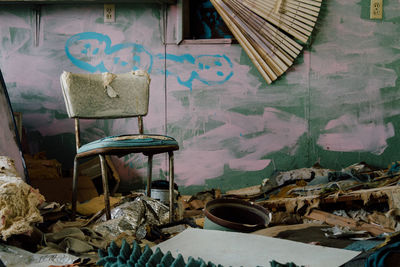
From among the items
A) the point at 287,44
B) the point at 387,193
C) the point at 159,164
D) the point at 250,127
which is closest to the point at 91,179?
the point at 159,164

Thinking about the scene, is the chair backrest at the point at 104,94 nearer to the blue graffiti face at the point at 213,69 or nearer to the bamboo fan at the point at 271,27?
the blue graffiti face at the point at 213,69

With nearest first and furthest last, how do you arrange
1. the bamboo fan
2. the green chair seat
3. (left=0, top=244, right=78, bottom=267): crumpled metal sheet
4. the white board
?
the white board → (left=0, top=244, right=78, bottom=267): crumpled metal sheet → the green chair seat → the bamboo fan

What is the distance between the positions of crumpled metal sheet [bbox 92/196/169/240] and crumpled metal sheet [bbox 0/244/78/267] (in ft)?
1.29

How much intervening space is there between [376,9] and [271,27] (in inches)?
35.6

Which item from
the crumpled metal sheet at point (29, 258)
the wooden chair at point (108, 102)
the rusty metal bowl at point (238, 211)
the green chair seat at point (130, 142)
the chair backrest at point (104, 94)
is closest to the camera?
the crumpled metal sheet at point (29, 258)

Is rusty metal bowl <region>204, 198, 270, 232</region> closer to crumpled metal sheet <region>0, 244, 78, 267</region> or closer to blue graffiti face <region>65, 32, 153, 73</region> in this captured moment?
crumpled metal sheet <region>0, 244, 78, 267</region>

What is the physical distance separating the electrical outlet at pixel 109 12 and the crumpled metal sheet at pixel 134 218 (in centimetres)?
197

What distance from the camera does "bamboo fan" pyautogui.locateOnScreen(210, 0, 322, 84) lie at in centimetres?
348

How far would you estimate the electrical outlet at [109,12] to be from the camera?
12.2 feet

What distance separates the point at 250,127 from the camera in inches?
143

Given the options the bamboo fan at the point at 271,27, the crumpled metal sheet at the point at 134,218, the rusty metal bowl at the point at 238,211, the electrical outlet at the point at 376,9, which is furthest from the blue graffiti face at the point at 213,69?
the rusty metal bowl at the point at 238,211

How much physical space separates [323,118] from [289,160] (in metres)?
0.47

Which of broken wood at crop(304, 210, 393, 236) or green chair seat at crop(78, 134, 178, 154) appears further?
green chair seat at crop(78, 134, 178, 154)

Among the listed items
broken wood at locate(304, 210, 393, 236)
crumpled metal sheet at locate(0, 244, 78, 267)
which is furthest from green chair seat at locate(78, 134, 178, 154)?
broken wood at locate(304, 210, 393, 236)
